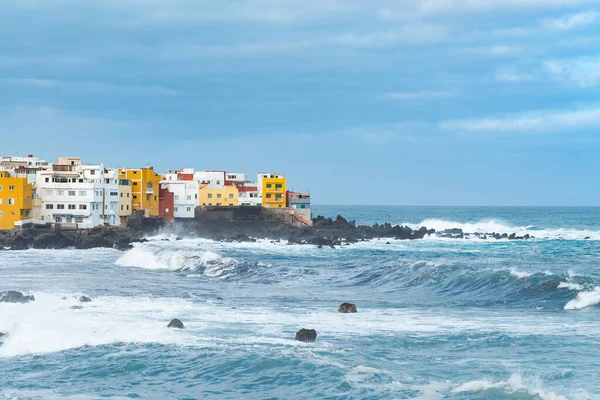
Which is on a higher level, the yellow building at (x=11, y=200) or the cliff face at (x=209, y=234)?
the yellow building at (x=11, y=200)

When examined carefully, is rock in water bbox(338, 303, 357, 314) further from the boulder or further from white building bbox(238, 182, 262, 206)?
white building bbox(238, 182, 262, 206)

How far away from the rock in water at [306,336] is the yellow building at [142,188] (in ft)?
190

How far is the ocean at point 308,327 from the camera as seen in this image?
14898 millimetres

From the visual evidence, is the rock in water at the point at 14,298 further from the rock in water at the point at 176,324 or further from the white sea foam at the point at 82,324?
the rock in water at the point at 176,324

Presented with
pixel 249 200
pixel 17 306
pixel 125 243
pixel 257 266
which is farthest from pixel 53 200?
pixel 17 306

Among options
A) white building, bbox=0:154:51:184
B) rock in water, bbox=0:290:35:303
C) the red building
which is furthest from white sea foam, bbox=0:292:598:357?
the red building

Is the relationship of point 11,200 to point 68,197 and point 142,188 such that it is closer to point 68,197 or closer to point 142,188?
point 68,197

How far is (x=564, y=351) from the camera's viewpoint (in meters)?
17.7

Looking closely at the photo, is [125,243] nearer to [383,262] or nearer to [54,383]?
[383,262]

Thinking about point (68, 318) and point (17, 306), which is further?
point (17, 306)

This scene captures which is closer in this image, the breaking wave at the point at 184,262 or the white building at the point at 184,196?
the breaking wave at the point at 184,262

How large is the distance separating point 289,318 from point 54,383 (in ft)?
28.7

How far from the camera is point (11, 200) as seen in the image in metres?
61.9

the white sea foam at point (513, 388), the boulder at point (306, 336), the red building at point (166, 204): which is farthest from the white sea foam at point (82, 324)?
the red building at point (166, 204)
